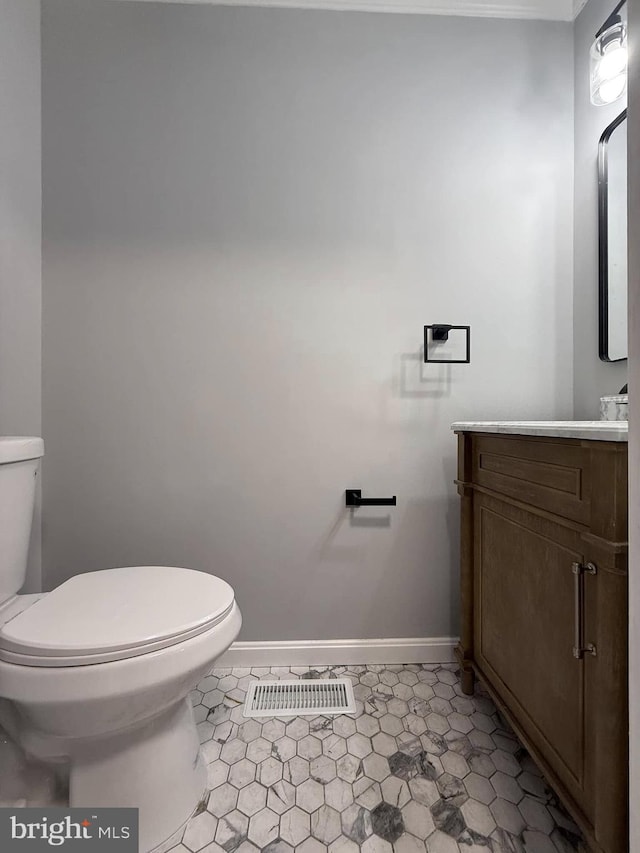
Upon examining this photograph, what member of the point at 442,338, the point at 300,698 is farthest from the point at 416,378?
the point at 300,698

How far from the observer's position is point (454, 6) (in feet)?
4.56

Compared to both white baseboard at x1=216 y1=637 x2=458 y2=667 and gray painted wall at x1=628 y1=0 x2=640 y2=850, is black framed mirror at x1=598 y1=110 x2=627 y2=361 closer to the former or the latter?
gray painted wall at x1=628 y1=0 x2=640 y2=850

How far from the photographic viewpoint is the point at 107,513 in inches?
55.5

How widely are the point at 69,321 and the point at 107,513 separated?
2.27 ft

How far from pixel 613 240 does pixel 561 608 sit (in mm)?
1168

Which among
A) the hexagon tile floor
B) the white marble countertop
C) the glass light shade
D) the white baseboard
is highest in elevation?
the glass light shade

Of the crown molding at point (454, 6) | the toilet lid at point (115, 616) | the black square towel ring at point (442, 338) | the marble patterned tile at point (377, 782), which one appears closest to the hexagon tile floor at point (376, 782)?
the marble patterned tile at point (377, 782)

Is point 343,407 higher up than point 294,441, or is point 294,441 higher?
point 343,407

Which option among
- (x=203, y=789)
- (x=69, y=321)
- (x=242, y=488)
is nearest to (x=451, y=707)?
(x=203, y=789)

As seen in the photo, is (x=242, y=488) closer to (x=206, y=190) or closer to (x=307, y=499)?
(x=307, y=499)

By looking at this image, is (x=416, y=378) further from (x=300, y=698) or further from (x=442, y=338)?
(x=300, y=698)

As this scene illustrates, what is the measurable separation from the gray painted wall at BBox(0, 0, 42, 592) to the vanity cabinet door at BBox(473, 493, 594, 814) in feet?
4.89

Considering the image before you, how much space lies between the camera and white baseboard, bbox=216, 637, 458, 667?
1415mm

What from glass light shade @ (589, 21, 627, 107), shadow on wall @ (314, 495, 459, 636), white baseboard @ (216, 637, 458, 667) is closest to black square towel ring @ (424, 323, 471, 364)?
shadow on wall @ (314, 495, 459, 636)
